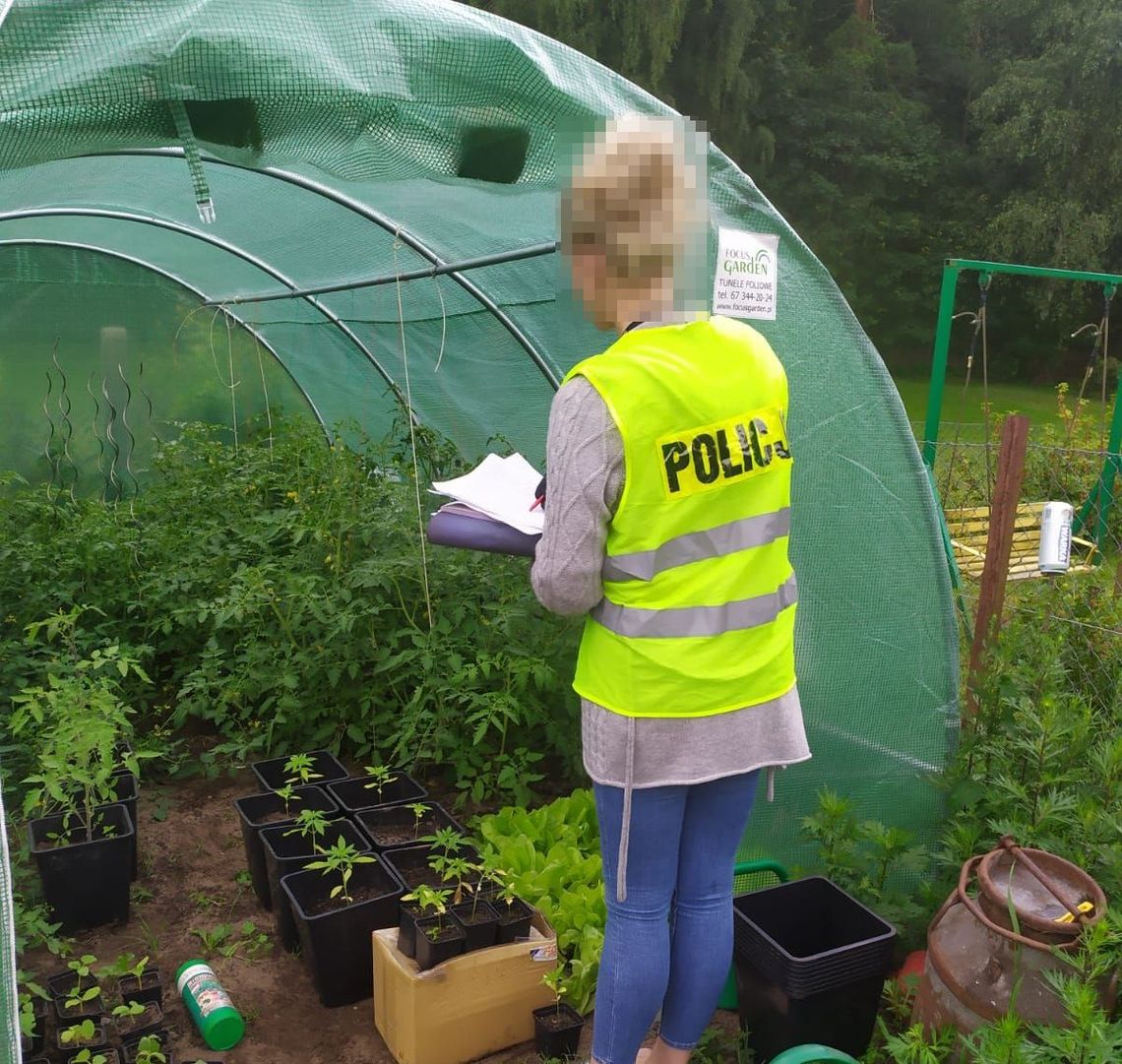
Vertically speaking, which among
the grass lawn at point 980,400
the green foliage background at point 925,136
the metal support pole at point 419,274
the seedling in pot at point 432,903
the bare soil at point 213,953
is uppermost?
the green foliage background at point 925,136

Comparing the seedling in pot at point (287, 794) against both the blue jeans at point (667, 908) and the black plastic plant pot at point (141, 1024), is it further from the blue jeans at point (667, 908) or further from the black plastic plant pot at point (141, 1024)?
the blue jeans at point (667, 908)

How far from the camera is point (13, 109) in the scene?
2346mm

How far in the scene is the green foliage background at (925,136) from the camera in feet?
64.5

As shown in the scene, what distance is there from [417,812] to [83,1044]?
1.06 m

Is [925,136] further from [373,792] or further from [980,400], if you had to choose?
[373,792]

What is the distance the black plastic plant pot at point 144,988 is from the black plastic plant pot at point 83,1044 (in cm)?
18

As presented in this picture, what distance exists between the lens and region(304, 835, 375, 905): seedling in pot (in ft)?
9.48

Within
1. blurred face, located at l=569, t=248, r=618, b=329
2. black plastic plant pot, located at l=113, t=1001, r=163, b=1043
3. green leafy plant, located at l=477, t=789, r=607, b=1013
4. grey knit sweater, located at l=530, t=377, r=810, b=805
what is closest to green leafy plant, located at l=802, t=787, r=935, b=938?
green leafy plant, located at l=477, t=789, r=607, b=1013

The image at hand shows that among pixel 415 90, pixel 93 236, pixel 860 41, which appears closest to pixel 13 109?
pixel 415 90

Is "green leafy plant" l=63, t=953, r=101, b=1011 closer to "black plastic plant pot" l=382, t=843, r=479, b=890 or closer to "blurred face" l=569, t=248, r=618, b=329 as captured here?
"black plastic plant pot" l=382, t=843, r=479, b=890

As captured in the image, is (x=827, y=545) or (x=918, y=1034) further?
(x=827, y=545)

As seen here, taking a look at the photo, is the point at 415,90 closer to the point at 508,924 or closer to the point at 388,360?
the point at 508,924

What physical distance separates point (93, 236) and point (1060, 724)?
250 inches

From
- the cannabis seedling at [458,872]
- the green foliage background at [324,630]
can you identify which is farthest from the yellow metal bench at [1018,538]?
the cannabis seedling at [458,872]
